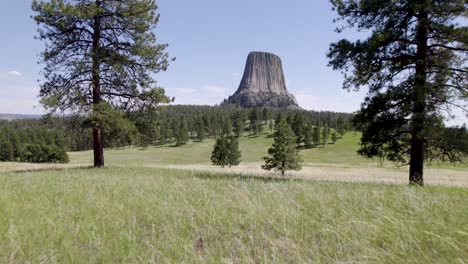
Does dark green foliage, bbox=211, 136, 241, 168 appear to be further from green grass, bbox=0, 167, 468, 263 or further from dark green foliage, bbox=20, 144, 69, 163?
green grass, bbox=0, 167, 468, 263

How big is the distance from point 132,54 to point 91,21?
9.08 ft

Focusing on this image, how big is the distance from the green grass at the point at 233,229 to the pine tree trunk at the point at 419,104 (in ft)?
24.7

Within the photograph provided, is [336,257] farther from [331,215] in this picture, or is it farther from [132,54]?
[132,54]

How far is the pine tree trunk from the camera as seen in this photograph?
10883 mm

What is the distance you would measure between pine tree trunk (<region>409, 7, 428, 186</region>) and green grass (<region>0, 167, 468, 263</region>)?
7526mm

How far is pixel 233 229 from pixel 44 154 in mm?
92317

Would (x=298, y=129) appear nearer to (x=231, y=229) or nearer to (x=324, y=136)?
(x=324, y=136)

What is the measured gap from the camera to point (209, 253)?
8.23ft

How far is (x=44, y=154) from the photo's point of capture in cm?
7944

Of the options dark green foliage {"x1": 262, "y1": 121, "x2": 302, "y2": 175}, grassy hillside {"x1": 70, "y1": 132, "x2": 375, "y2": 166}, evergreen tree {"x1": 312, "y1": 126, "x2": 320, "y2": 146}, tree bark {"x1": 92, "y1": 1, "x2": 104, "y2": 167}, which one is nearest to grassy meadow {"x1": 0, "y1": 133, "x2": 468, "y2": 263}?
tree bark {"x1": 92, "y1": 1, "x2": 104, "y2": 167}

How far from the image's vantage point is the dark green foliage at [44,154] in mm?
77537

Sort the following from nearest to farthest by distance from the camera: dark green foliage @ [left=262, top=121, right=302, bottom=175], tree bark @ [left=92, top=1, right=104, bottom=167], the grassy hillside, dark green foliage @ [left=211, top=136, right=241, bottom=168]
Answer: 1. tree bark @ [left=92, top=1, right=104, bottom=167]
2. dark green foliage @ [left=262, top=121, right=302, bottom=175]
3. dark green foliage @ [left=211, top=136, right=241, bottom=168]
4. the grassy hillside

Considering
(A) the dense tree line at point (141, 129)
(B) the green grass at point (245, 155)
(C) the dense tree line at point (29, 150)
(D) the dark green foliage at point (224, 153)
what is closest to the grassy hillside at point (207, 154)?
(B) the green grass at point (245, 155)

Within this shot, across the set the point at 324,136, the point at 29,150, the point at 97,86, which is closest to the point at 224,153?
the point at 97,86
